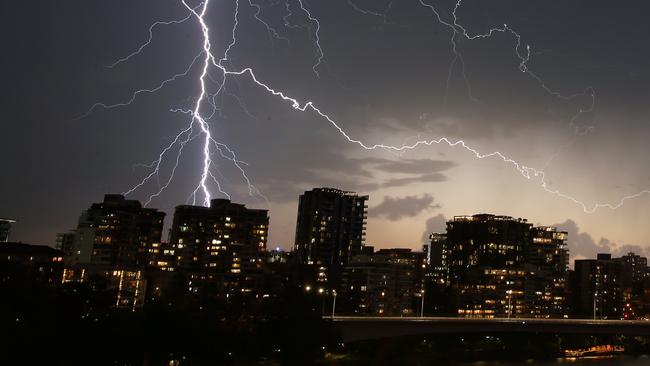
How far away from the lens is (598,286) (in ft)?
323

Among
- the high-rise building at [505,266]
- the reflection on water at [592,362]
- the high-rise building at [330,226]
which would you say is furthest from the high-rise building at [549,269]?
the reflection on water at [592,362]

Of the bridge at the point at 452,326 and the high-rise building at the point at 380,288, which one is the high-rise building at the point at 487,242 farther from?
the bridge at the point at 452,326

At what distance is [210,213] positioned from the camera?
80438 mm

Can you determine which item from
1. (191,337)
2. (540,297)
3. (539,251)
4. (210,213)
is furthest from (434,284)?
(191,337)

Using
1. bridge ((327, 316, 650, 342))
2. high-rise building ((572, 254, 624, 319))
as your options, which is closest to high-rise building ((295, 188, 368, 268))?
high-rise building ((572, 254, 624, 319))

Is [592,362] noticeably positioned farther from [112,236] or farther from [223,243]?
[112,236]

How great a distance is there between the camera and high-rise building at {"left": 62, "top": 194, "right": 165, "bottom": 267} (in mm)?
68125

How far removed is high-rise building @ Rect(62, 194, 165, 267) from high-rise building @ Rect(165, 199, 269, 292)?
505 centimetres

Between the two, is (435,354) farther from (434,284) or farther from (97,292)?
(434,284)

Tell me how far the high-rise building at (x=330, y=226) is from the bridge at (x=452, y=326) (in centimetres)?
4775

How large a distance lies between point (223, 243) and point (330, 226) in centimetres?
1998

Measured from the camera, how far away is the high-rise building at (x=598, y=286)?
9675 cm

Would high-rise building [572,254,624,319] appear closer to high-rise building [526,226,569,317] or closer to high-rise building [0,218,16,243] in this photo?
high-rise building [526,226,569,317]

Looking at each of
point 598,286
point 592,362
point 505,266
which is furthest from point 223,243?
point 598,286
